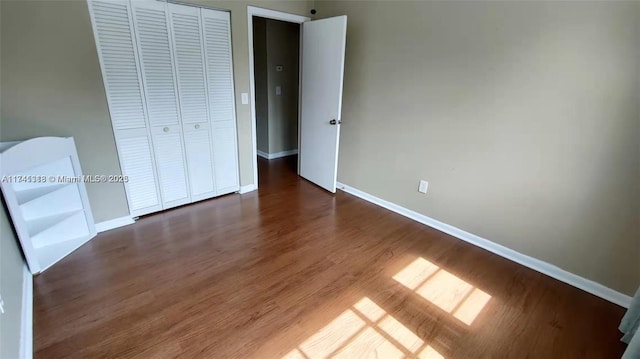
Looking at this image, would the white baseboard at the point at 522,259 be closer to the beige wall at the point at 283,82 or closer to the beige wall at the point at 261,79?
the beige wall at the point at 283,82

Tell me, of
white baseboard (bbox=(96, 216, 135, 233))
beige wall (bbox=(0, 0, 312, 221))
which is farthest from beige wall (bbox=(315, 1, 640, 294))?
white baseboard (bbox=(96, 216, 135, 233))

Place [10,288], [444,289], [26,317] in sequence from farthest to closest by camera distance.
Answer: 1. [444,289]
2. [26,317]
3. [10,288]

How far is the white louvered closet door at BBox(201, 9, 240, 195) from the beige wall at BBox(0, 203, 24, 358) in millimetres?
1673

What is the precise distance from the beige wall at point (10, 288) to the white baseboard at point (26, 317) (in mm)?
35

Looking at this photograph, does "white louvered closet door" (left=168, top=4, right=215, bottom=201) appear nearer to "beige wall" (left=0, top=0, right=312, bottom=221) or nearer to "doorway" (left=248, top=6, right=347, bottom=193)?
"beige wall" (left=0, top=0, right=312, bottom=221)

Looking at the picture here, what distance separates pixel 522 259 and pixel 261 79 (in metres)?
3.98

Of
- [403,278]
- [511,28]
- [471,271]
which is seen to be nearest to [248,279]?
[403,278]

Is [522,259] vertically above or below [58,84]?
below

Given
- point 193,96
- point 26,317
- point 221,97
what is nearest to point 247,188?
point 221,97

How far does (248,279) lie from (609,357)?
2.10 meters

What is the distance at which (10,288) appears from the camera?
155cm

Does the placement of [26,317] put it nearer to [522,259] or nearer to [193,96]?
[193,96]

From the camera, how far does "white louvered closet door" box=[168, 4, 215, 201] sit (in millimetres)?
2666

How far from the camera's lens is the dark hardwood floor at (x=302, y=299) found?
161cm
